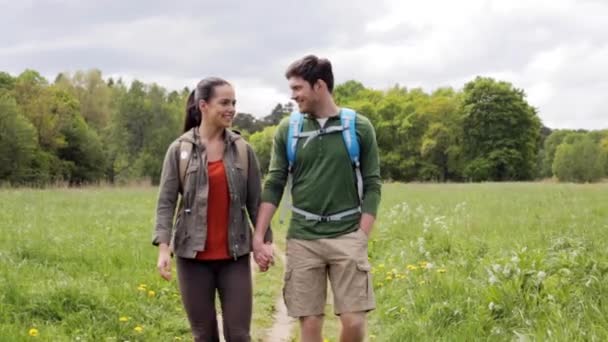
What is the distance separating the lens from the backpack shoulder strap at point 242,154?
4517mm

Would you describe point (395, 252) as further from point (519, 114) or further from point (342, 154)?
point (519, 114)

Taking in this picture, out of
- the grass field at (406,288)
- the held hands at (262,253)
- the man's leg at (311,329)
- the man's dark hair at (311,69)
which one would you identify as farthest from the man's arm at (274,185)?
the grass field at (406,288)

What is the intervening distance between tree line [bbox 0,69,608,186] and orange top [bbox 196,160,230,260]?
152 feet

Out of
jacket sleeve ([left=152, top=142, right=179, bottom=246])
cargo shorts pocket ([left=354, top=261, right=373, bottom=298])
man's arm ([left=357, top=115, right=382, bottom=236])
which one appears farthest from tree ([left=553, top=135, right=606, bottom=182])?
jacket sleeve ([left=152, top=142, right=179, bottom=246])

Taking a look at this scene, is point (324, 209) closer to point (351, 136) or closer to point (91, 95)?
point (351, 136)

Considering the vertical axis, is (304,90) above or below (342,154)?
above

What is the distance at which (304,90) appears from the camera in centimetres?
447

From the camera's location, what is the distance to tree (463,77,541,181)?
71.1 meters

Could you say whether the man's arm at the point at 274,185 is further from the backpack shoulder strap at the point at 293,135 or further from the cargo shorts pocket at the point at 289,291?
the cargo shorts pocket at the point at 289,291

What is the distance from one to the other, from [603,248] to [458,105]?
235ft

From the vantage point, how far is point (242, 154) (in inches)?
179

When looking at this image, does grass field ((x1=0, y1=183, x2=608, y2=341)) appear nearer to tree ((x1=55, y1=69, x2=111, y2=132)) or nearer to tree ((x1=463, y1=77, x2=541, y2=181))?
tree ((x1=463, y1=77, x2=541, y2=181))

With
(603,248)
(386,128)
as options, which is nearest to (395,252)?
(603,248)

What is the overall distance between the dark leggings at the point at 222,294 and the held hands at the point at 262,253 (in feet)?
0.33
